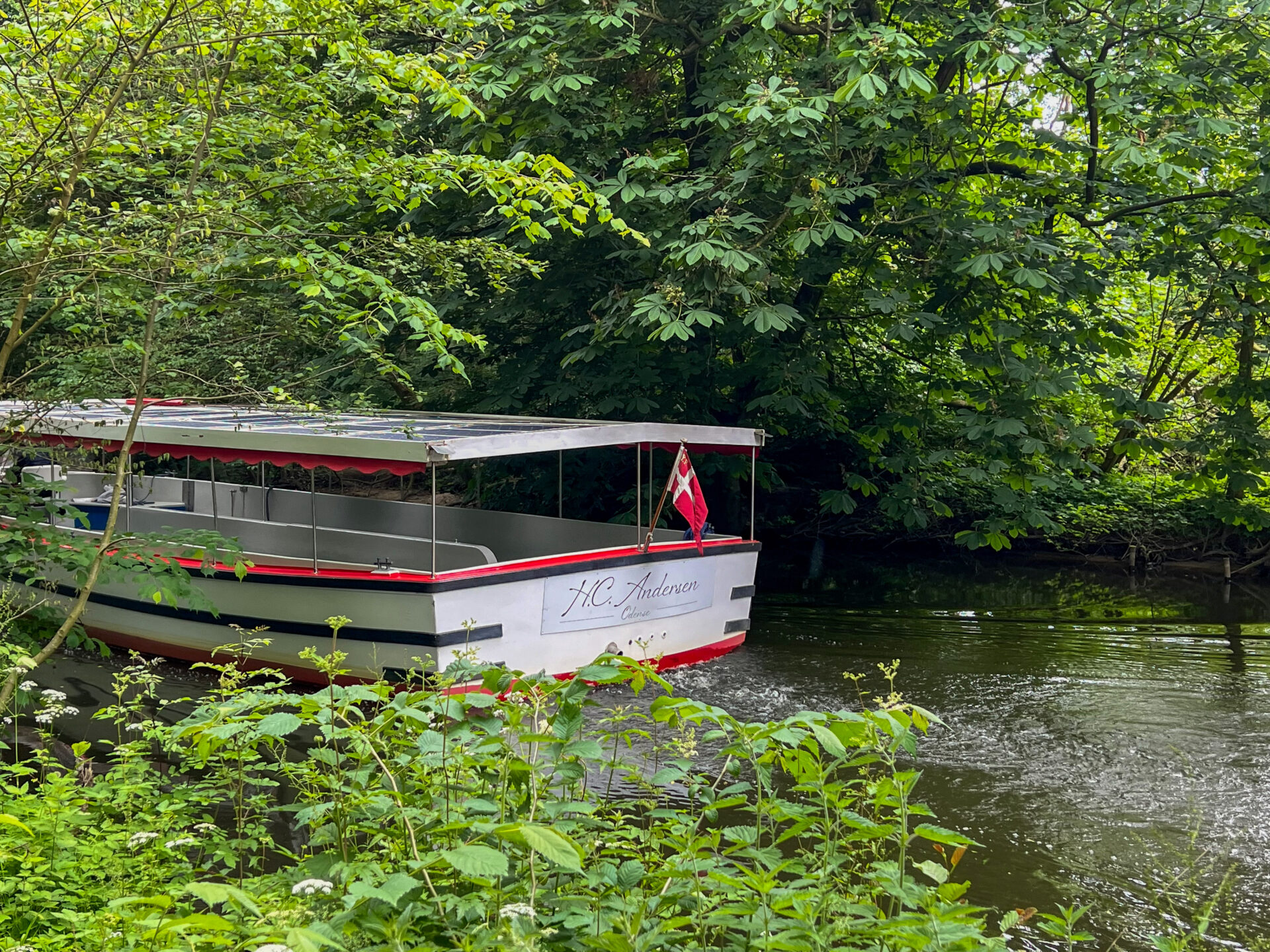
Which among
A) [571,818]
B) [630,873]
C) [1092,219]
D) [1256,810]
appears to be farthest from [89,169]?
[1092,219]

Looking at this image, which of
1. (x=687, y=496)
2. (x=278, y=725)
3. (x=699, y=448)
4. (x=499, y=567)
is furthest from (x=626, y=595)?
(x=278, y=725)

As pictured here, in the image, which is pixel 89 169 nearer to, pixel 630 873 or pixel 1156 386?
pixel 630 873

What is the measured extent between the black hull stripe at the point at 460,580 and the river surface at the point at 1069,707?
43.0 inches

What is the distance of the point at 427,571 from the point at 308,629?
3.76 ft

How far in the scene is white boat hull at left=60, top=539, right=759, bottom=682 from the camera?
805cm

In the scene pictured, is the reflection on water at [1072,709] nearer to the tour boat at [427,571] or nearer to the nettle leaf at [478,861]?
the tour boat at [427,571]

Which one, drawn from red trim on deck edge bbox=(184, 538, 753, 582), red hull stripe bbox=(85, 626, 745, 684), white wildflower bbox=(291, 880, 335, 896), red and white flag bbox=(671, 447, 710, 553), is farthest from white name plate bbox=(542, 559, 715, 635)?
white wildflower bbox=(291, 880, 335, 896)

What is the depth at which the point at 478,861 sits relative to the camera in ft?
7.51

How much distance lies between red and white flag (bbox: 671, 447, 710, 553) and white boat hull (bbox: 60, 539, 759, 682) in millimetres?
253

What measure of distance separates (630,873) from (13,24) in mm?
6218

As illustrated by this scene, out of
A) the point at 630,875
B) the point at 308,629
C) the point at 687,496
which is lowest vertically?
the point at 308,629

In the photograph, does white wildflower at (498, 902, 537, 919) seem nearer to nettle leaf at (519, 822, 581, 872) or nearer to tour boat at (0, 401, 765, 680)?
nettle leaf at (519, 822, 581, 872)

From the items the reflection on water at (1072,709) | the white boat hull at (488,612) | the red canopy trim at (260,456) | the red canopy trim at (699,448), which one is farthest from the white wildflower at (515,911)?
the red canopy trim at (699,448)

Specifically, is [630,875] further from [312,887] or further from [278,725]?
[278,725]
